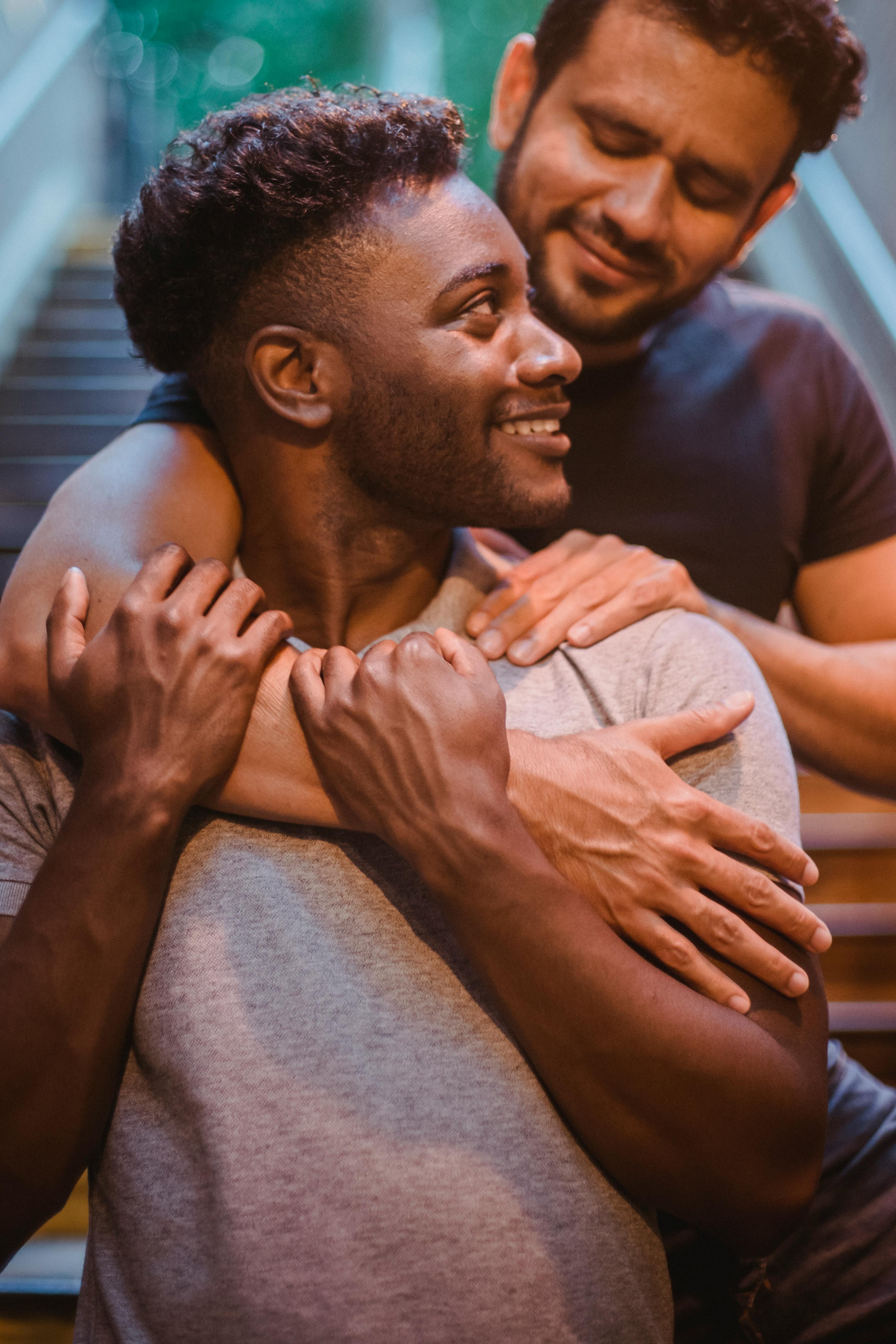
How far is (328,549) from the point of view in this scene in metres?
1.35

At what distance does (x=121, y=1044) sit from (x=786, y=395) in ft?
5.27

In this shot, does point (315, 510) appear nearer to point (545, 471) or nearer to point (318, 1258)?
point (545, 471)

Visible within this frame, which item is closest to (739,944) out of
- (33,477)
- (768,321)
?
(768,321)

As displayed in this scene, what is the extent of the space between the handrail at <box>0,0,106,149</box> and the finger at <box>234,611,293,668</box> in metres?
3.78

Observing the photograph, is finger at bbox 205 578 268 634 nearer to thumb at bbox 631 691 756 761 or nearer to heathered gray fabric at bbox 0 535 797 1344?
heathered gray fabric at bbox 0 535 797 1344

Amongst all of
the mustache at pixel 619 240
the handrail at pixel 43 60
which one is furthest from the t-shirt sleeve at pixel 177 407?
the handrail at pixel 43 60

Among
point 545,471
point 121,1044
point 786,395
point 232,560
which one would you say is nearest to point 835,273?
point 786,395

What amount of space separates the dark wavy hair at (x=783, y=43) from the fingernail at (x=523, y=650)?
111 cm

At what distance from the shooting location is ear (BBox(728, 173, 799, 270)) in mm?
1770

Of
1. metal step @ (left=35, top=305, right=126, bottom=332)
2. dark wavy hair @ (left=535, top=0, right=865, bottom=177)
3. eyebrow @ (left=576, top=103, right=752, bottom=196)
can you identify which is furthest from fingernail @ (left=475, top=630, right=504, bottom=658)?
metal step @ (left=35, top=305, right=126, bottom=332)

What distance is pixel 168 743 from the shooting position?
1.00 metres

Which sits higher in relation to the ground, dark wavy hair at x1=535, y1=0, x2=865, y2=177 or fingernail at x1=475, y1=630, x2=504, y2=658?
dark wavy hair at x1=535, y1=0, x2=865, y2=177

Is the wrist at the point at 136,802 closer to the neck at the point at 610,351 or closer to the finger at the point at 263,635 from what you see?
the finger at the point at 263,635

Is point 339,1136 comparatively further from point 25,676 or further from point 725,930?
point 25,676
